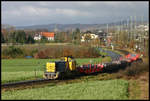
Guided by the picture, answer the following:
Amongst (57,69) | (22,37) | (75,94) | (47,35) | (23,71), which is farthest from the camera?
(22,37)

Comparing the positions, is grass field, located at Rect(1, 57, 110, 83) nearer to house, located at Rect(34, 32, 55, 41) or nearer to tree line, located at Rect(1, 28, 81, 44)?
tree line, located at Rect(1, 28, 81, 44)

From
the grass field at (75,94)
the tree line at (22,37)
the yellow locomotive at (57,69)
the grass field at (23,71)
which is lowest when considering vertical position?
the grass field at (23,71)

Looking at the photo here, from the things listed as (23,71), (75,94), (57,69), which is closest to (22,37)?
(23,71)

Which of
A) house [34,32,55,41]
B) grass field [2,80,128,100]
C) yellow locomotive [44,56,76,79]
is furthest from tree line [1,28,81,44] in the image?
grass field [2,80,128,100]

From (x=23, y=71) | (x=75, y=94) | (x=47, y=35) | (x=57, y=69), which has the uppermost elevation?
(x=47, y=35)

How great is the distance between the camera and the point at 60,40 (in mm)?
64500

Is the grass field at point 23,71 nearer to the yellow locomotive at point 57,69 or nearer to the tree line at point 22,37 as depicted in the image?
the yellow locomotive at point 57,69

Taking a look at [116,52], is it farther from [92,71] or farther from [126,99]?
[126,99]

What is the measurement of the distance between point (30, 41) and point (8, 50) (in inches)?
309

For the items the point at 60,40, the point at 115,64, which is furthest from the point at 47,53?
the point at 115,64

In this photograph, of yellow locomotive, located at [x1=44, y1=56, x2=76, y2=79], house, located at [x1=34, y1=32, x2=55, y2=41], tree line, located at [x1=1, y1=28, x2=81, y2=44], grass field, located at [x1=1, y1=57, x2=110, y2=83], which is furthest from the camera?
house, located at [x1=34, y1=32, x2=55, y2=41]

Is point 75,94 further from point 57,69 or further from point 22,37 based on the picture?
point 22,37

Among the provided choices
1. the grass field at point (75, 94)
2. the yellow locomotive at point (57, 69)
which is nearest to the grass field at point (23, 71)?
the yellow locomotive at point (57, 69)

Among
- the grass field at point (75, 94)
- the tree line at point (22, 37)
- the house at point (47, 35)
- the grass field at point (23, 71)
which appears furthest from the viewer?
the house at point (47, 35)
